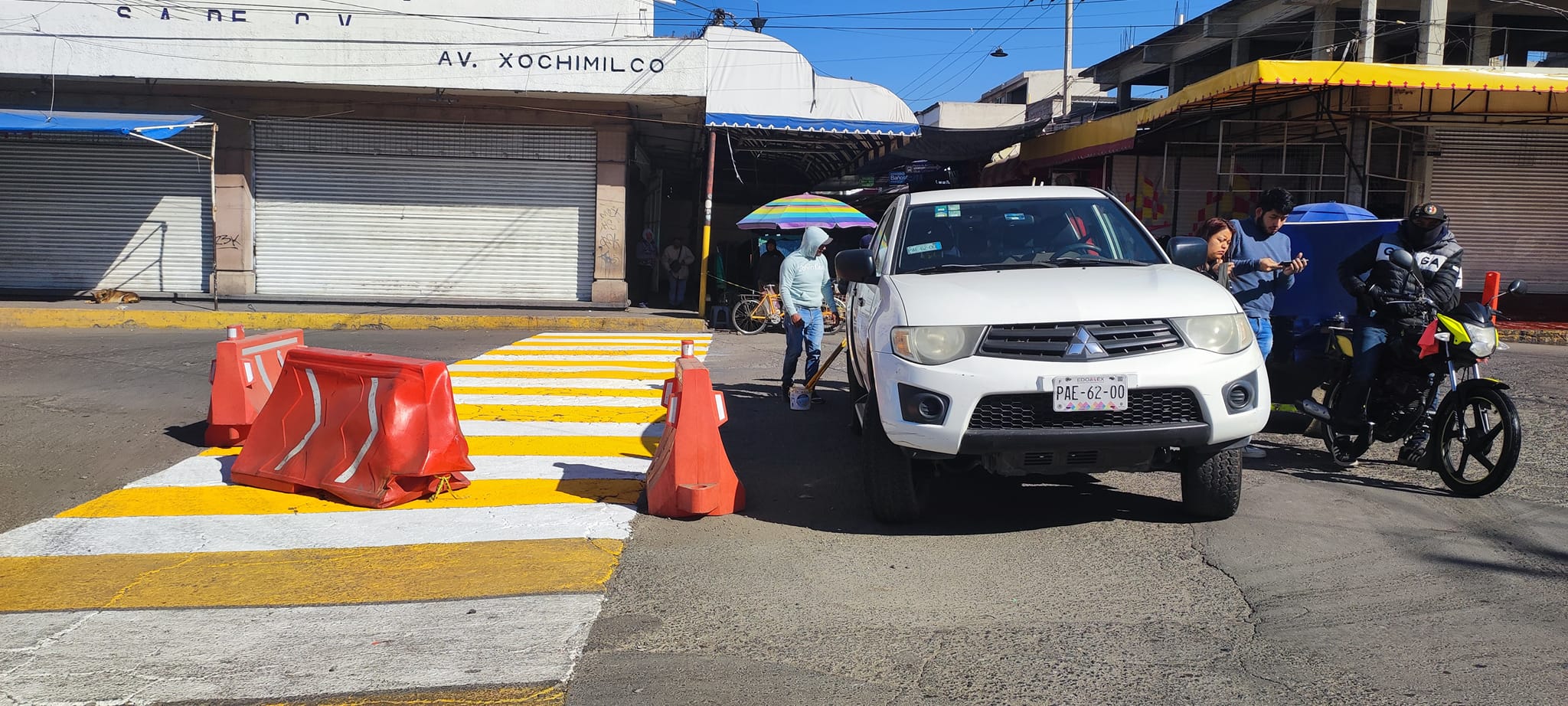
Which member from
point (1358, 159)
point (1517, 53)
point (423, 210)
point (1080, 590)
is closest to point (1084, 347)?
point (1080, 590)

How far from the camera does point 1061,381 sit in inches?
196

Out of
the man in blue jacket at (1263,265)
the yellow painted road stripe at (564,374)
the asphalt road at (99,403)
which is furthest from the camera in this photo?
the yellow painted road stripe at (564,374)

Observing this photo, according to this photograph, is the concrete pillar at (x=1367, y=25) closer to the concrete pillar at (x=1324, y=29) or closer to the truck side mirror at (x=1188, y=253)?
the concrete pillar at (x=1324, y=29)

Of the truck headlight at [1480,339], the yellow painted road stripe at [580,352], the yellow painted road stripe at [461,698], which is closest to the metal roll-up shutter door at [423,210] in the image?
the yellow painted road stripe at [580,352]

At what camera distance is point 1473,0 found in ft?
77.5

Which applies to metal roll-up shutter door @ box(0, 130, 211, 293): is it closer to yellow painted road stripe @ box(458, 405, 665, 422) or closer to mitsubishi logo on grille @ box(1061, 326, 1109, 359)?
yellow painted road stripe @ box(458, 405, 665, 422)

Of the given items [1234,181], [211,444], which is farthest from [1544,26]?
[211,444]

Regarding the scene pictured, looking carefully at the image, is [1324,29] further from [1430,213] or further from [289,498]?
[289,498]

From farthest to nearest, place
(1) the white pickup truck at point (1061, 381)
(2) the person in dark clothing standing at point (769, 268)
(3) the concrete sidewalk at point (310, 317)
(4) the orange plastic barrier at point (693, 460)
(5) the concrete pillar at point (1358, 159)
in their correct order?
1. (2) the person in dark clothing standing at point (769, 268)
2. (5) the concrete pillar at point (1358, 159)
3. (3) the concrete sidewalk at point (310, 317)
4. (4) the orange plastic barrier at point (693, 460)
5. (1) the white pickup truck at point (1061, 381)

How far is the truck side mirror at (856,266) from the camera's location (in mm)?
6363

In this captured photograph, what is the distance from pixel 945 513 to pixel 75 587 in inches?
169

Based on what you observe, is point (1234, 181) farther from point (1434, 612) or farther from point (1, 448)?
point (1, 448)

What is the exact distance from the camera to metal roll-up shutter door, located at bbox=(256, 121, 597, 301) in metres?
20.6

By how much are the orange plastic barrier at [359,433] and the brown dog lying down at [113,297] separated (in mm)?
15441
